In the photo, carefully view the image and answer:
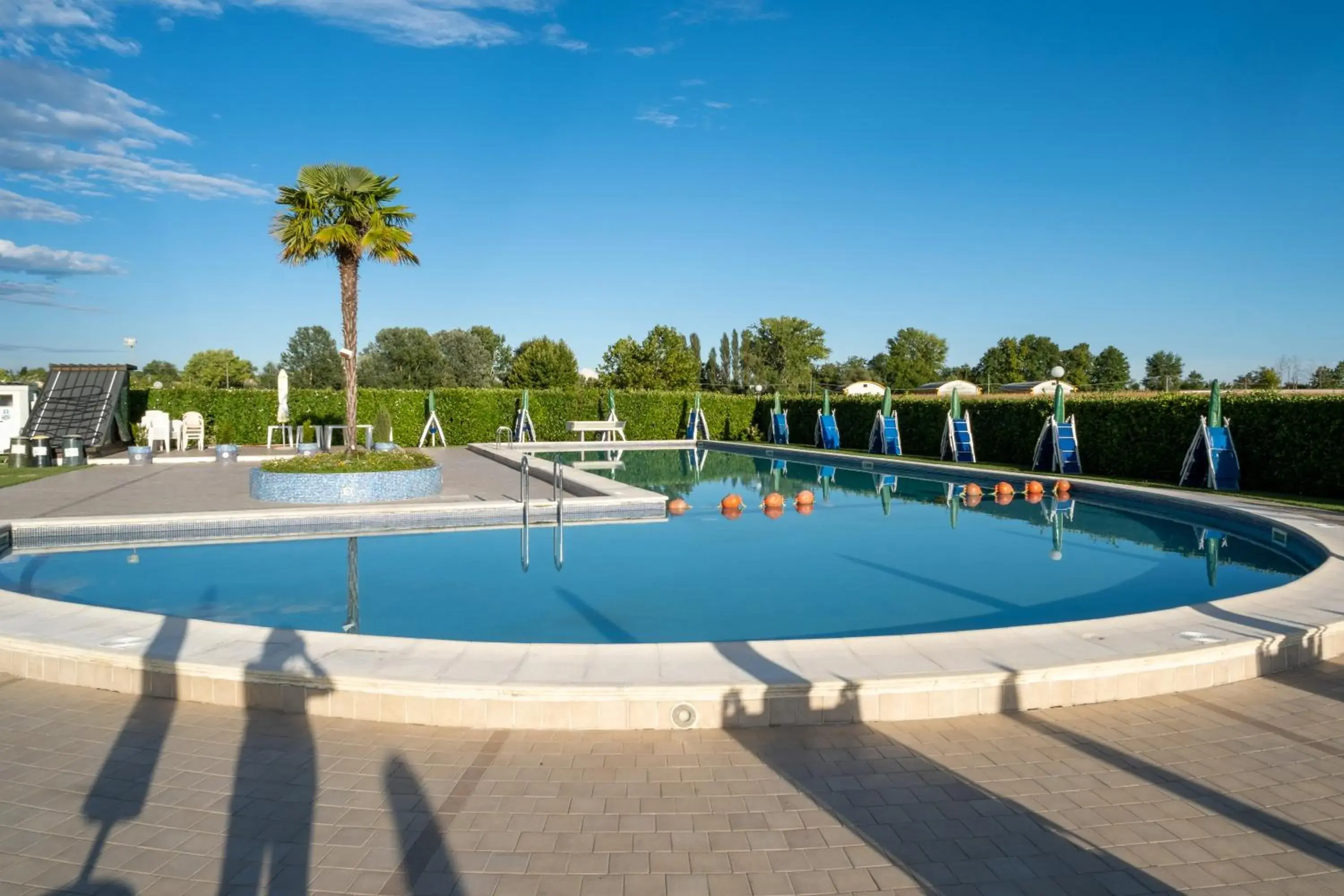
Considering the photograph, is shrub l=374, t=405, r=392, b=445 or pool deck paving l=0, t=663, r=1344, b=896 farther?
shrub l=374, t=405, r=392, b=445

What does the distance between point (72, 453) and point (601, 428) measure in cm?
1427

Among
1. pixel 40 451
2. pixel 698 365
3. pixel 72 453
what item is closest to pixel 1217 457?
pixel 72 453

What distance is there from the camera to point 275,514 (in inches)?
387

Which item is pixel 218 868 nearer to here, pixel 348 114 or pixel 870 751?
pixel 870 751

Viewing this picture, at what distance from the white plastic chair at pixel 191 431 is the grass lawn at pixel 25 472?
4.09 m

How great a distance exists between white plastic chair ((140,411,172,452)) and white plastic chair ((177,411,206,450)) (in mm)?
591

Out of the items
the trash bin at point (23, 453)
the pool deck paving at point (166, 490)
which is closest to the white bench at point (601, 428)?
the pool deck paving at point (166, 490)

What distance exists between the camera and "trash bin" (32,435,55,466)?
16141mm

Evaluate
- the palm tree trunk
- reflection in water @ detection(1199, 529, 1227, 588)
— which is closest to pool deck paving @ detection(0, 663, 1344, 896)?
reflection in water @ detection(1199, 529, 1227, 588)

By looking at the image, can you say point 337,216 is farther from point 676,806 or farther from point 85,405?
point 676,806

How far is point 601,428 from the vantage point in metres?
26.6

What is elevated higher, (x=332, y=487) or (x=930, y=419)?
(x=930, y=419)

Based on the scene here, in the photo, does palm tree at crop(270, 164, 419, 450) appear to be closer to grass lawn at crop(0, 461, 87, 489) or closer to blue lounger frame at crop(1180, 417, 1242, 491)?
grass lawn at crop(0, 461, 87, 489)

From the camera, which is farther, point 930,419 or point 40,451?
point 930,419
